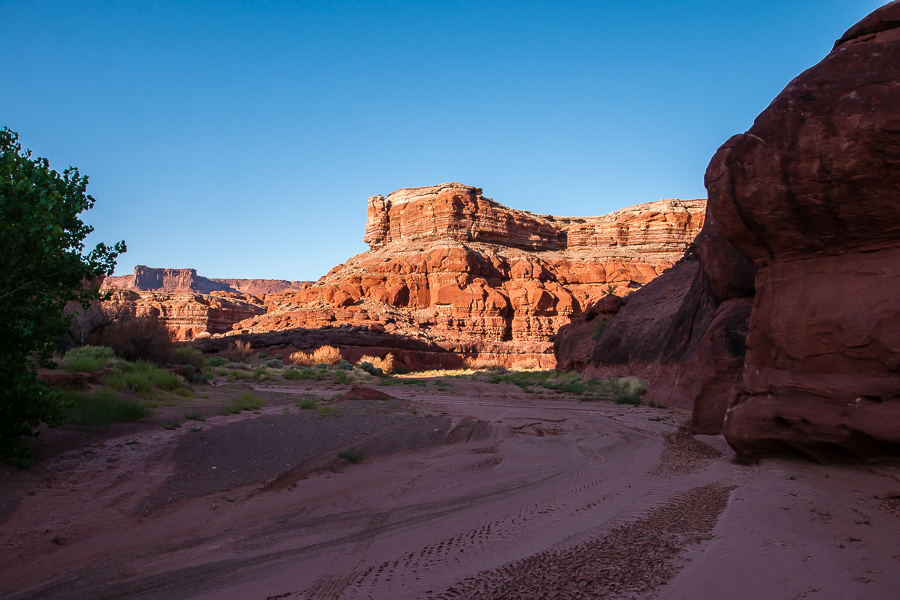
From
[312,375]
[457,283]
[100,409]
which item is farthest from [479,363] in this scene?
[100,409]

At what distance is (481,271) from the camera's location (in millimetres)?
60406

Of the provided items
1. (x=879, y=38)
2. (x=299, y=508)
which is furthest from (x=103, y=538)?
(x=879, y=38)

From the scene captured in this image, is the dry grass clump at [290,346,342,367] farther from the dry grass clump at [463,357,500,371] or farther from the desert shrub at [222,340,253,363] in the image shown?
the dry grass clump at [463,357,500,371]

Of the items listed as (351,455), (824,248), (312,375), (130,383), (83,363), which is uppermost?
(824,248)

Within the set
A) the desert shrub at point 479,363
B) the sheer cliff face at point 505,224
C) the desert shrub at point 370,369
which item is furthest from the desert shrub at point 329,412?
the sheer cliff face at point 505,224

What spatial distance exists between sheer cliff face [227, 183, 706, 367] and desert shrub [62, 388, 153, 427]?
4011 centimetres

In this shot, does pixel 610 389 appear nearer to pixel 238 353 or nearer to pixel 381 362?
pixel 381 362

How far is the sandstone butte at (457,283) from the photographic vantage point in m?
50.1

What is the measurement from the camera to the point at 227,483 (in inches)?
245

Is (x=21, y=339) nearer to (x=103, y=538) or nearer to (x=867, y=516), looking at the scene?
(x=103, y=538)

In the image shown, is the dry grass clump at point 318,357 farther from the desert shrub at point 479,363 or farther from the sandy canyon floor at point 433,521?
the sandy canyon floor at point 433,521

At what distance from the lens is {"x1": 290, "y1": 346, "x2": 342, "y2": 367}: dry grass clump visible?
122ft

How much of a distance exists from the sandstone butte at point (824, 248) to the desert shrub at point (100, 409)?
858 cm

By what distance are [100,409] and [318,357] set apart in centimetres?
3019
